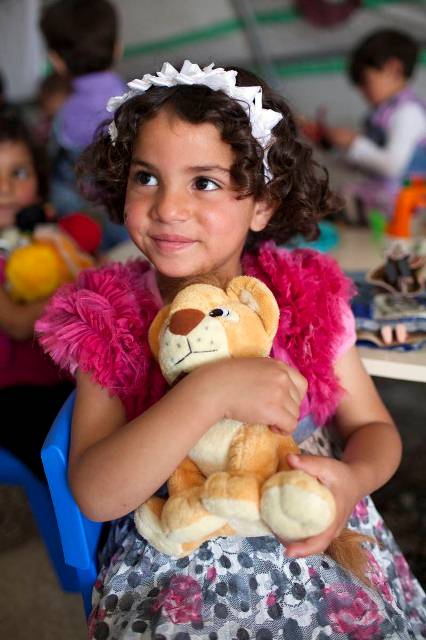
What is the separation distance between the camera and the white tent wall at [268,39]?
114 inches

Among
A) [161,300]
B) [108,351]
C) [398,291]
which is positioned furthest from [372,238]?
[108,351]

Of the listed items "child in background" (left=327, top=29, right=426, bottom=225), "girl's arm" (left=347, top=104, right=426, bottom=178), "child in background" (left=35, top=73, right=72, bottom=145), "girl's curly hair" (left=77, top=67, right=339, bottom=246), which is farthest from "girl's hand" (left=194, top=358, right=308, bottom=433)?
"child in background" (left=35, top=73, right=72, bottom=145)

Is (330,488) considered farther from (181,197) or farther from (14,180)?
(14,180)

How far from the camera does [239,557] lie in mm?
754

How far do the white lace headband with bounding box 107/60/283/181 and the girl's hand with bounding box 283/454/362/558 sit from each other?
1.33 feet

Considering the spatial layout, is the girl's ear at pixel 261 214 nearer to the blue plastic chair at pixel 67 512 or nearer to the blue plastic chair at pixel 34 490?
the blue plastic chair at pixel 67 512

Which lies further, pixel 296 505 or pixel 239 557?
pixel 239 557

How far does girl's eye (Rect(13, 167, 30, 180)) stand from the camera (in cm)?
146

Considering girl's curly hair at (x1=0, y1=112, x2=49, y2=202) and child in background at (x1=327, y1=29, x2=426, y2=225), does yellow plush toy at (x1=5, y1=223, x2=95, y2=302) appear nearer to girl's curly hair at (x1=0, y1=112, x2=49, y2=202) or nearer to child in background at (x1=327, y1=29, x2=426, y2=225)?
girl's curly hair at (x1=0, y1=112, x2=49, y2=202)

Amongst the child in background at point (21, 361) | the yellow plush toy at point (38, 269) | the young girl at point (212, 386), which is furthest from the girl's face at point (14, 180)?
the young girl at point (212, 386)

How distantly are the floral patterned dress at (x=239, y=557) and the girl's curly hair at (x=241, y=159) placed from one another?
0.09m

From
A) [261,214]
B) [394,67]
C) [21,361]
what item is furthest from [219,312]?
[394,67]

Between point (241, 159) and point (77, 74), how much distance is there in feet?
4.39

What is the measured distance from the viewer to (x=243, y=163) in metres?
0.78
